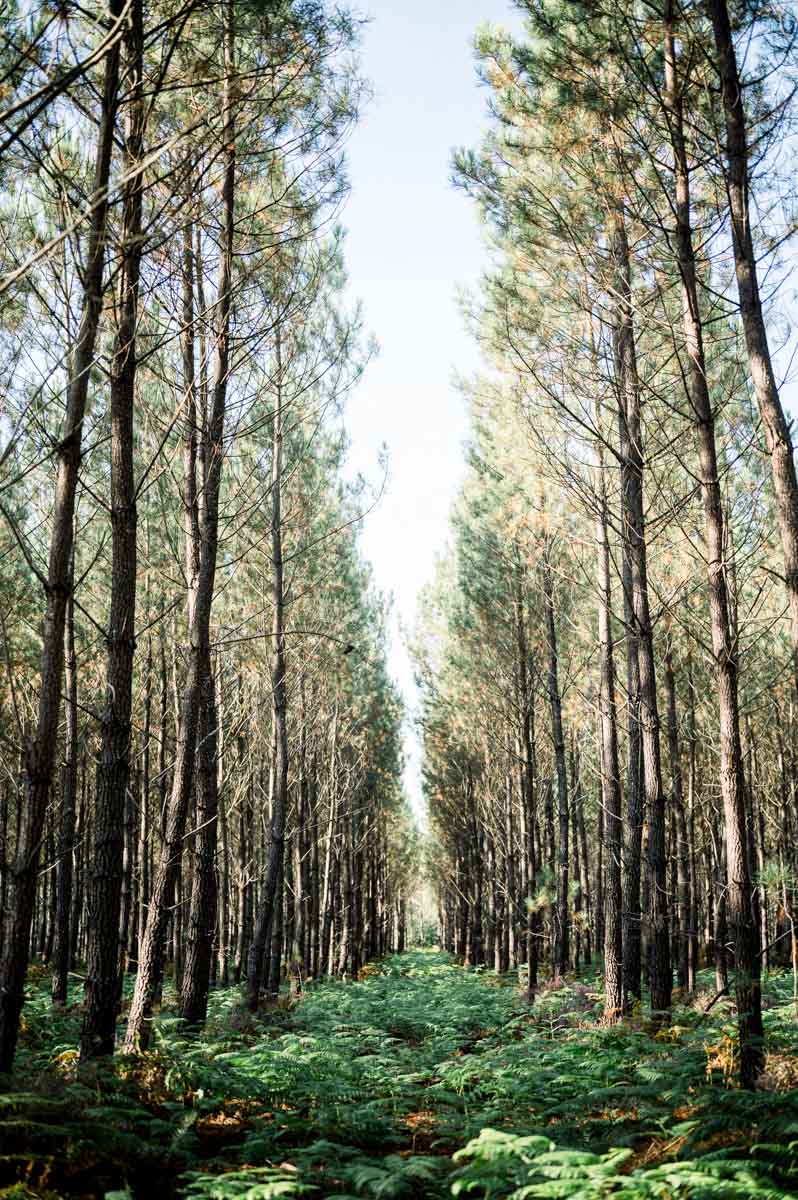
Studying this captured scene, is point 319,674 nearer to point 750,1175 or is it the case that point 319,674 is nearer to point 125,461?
point 125,461

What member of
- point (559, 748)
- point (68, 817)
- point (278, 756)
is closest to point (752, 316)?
point (278, 756)

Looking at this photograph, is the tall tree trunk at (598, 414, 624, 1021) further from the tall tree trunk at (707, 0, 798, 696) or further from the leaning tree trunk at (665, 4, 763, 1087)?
the tall tree trunk at (707, 0, 798, 696)

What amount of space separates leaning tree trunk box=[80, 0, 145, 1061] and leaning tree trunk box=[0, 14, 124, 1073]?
1.88ft

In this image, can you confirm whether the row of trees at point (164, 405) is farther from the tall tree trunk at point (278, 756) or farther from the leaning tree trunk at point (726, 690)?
the leaning tree trunk at point (726, 690)

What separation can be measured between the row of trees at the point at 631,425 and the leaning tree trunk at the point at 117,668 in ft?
11.3

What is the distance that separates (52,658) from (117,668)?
93 centimetres

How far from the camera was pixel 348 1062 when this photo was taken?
25.4 feet

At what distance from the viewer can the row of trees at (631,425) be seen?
6375 millimetres

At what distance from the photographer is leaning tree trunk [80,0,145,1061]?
18.4 ft

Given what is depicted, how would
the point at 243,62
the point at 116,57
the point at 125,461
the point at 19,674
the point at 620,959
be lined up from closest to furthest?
the point at 116,57
the point at 125,461
the point at 243,62
the point at 620,959
the point at 19,674

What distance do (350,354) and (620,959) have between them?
7.92 m

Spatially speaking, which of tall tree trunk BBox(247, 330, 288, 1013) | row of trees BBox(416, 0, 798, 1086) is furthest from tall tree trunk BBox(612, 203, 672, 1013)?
tall tree trunk BBox(247, 330, 288, 1013)

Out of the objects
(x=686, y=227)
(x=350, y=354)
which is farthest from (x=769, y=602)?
(x=686, y=227)

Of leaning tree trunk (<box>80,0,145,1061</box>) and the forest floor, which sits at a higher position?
leaning tree trunk (<box>80,0,145,1061</box>)
